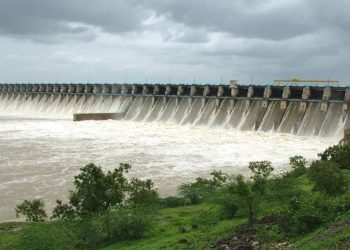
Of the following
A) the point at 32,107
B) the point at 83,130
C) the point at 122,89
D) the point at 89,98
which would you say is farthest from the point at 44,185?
the point at 32,107

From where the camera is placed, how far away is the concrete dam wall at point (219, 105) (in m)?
31.9

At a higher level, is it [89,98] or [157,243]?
[89,98]

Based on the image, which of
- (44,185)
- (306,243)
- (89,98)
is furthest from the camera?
(89,98)

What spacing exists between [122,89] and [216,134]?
18.8 metres

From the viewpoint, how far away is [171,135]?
113 ft

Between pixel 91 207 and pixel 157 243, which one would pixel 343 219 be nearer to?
pixel 157 243

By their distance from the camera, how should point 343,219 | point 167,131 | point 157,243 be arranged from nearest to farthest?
point 343,219 < point 157,243 < point 167,131

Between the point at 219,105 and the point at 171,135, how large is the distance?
6.38 m

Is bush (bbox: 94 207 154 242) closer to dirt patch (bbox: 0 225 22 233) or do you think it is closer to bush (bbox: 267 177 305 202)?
dirt patch (bbox: 0 225 22 233)

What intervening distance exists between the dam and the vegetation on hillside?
385cm

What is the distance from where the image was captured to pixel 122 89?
165ft

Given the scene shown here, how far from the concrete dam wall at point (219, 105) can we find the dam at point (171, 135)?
8 centimetres

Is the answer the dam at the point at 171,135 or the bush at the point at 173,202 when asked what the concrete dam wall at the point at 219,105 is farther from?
the bush at the point at 173,202

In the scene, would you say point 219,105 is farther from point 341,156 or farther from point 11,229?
point 11,229
